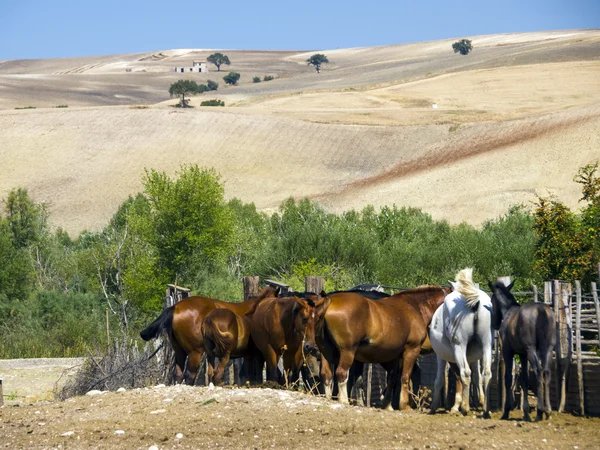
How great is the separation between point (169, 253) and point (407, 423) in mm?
29882

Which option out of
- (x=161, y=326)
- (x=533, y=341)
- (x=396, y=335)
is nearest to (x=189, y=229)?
(x=161, y=326)

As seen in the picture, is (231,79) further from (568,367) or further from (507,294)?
(507,294)

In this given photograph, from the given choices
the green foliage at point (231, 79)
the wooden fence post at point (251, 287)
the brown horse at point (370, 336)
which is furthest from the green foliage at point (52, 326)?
the green foliage at point (231, 79)

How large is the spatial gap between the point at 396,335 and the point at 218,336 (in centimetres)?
280

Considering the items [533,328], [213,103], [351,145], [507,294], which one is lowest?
[533,328]

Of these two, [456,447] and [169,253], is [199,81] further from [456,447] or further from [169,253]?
[456,447]

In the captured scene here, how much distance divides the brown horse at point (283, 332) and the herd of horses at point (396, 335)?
0.01 meters

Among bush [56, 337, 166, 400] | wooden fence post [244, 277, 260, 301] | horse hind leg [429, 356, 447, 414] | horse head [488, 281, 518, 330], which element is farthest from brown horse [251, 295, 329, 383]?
bush [56, 337, 166, 400]

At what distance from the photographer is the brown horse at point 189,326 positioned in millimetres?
15258

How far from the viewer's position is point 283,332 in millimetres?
14000

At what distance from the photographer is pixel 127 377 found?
17766mm

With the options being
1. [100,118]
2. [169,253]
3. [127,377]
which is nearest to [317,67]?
[100,118]

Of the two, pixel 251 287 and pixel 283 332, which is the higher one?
pixel 251 287

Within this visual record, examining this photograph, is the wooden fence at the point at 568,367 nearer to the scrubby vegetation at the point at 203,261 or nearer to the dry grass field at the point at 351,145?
the scrubby vegetation at the point at 203,261
